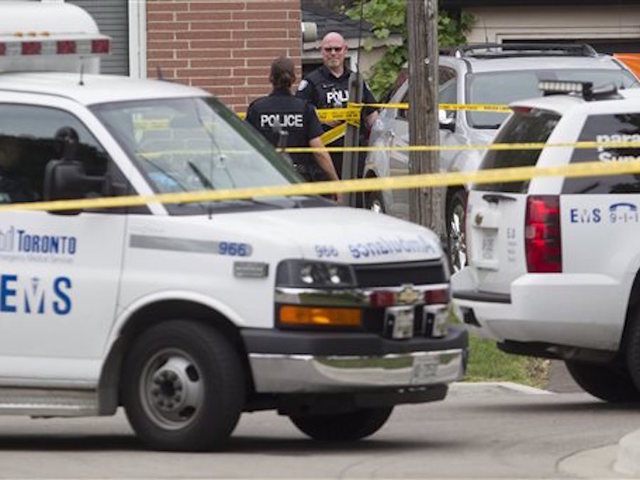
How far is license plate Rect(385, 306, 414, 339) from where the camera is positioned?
10922 mm

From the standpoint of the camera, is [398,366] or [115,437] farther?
[115,437]

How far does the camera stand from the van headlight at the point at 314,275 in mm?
10734

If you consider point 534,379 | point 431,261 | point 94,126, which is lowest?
point 534,379

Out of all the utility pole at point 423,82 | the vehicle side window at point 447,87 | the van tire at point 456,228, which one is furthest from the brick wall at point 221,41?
the utility pole at point 423,82

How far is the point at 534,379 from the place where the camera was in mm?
15023

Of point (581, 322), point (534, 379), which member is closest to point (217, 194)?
point (581, 322)

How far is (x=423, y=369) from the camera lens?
36.2ft

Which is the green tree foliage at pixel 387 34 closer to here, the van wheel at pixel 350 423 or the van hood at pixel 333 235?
the van wheel at pixel 350 423

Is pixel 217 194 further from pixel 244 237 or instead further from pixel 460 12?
pixel 460 12

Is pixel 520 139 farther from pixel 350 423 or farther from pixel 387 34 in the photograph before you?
pixel 387 34

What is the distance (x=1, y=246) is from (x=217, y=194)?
1.15 m

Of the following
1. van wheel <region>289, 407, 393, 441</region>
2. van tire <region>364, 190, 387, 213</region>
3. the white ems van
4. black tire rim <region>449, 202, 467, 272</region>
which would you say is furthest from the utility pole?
van wheel <region>289, 407, 393, 441</region>

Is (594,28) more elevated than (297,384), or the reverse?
(594,28)

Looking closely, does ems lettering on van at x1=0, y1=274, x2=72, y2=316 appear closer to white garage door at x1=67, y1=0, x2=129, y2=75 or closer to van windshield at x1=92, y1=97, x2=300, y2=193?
van windshield at x1=92, y1=97, x2=300, y2=193
